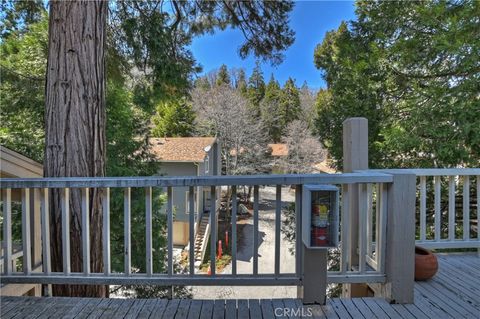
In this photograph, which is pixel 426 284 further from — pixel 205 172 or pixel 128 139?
pixel 205 172

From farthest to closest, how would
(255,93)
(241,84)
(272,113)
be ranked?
1. (255,93)
2. (272,113)
3. (241,84)

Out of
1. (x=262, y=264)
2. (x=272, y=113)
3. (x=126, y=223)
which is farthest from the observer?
(x=272, y=113)

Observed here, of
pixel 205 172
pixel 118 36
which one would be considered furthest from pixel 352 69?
pixel 205 172

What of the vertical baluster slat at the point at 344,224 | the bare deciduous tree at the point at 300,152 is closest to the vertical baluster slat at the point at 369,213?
the vertical baluster slat at the point at 344,224

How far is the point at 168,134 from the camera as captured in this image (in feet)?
63.3

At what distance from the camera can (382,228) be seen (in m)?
2.35

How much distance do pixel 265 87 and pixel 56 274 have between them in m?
21.1

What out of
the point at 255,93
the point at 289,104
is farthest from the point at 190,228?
the point at 289,104

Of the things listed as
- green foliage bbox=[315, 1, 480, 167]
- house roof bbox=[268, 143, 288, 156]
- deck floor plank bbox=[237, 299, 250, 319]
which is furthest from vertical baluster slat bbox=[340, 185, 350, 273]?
house roof bbox=[268, 143, 288, 156]

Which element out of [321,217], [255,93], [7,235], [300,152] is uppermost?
[255,93]

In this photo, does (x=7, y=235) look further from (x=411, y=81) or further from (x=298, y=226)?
(x=411, y=81)

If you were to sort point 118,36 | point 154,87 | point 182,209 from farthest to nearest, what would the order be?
point 182,209 → point 154,87 → point 118,36

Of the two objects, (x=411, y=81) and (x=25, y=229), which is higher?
(x=411, y=81)

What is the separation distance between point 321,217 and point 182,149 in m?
12.6
